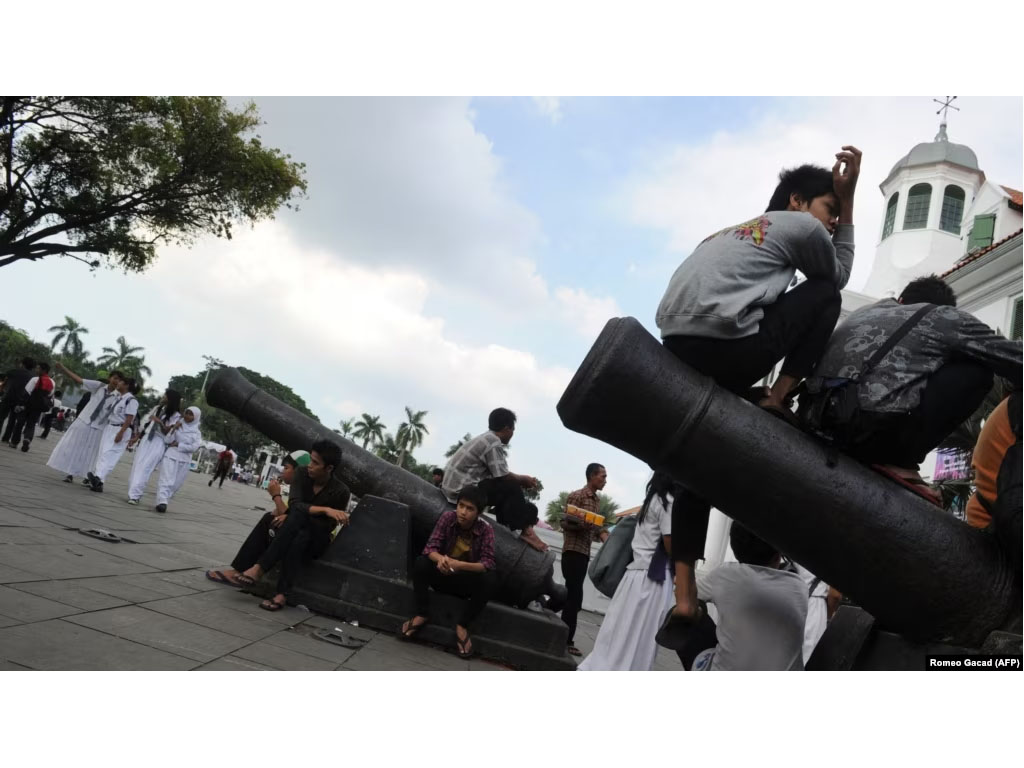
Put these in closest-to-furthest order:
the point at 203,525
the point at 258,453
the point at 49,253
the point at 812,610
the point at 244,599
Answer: the point at 244,599
the point at 812,610
the point at 203,525
the point at 49,253
the point at 258,453

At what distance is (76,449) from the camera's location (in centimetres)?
938

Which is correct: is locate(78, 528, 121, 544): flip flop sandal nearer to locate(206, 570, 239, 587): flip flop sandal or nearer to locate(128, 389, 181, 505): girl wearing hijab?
locate(206, 570, 239, 587): flip flop sandal

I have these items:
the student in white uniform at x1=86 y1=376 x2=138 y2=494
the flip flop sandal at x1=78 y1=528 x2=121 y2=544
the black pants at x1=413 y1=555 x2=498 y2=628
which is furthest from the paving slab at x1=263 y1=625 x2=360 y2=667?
the student in white uniform at x1=86 y1=376 x2=138 y2=494

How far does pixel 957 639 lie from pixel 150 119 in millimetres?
12232

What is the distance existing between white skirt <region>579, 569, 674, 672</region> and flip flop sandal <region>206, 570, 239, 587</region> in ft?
7.83

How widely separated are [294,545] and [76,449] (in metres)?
6.28

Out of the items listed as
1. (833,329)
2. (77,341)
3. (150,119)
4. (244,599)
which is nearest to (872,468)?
(833,329)

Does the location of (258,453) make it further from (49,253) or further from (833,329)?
(833,329)

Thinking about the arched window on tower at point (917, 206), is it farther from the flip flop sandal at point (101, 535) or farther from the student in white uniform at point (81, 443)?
the flip flop sandal at point (101, 535)

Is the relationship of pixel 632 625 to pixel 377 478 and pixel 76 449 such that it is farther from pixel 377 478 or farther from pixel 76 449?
pixel 76 449

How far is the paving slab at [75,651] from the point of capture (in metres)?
2.31

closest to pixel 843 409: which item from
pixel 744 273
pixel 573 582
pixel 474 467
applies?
pixel 744 273

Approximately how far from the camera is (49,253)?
10797 mm

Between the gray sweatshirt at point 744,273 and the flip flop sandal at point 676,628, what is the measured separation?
3.04 ft
